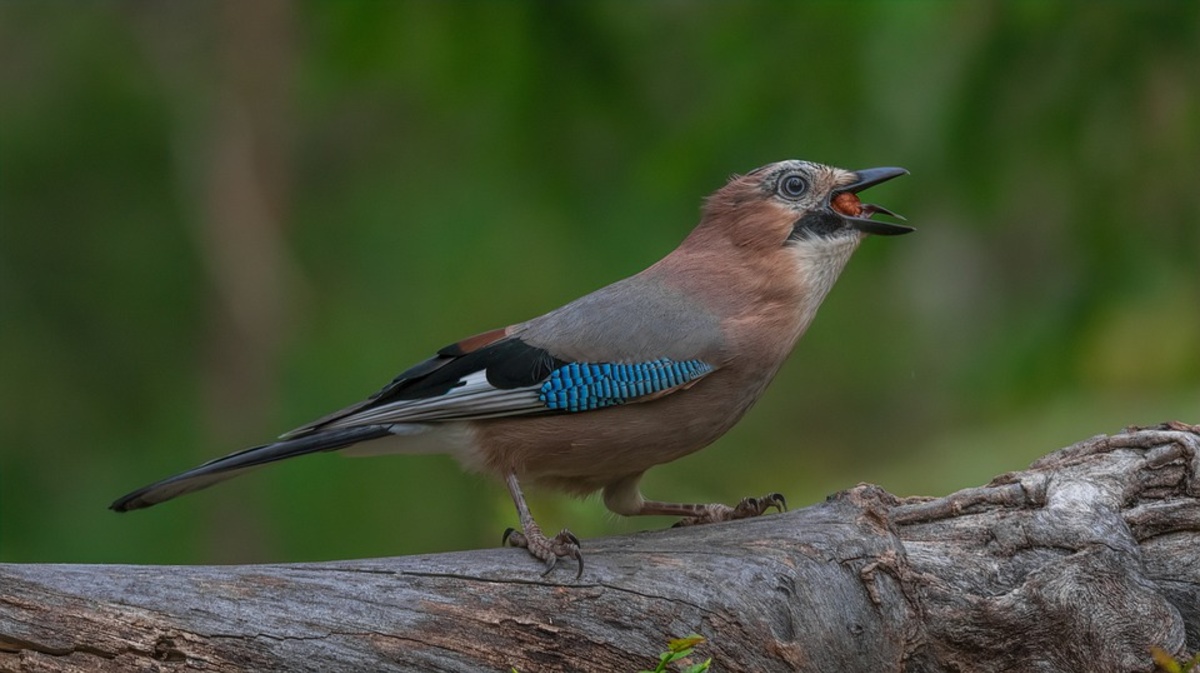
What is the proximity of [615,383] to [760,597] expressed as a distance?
3.19ft

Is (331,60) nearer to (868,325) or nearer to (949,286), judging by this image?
(868,325)

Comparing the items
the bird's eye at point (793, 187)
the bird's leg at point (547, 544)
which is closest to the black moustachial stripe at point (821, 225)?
the bird's eye at point (793, 187)

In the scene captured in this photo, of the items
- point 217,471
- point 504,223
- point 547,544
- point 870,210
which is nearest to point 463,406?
point 547,544

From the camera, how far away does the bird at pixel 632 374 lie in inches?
207

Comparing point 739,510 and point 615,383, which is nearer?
point 615,383

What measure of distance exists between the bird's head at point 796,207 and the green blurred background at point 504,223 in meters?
1.84

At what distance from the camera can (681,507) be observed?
5.64 metres

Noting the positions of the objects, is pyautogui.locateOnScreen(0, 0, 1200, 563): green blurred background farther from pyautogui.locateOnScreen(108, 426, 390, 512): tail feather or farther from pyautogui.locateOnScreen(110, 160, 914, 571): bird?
pyautogui.locateOnScreen(108, 426, 390, 512): tail feather

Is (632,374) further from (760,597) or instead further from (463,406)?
(760,597)

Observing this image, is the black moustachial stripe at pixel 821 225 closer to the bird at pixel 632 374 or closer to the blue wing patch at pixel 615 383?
the bird at pixel 632 374

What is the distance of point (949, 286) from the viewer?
12.8 meters

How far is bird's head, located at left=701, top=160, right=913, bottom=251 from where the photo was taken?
5664 mm

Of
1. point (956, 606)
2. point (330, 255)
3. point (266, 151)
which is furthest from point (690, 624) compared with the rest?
point (330, 255)

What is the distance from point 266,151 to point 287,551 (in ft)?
9.49
